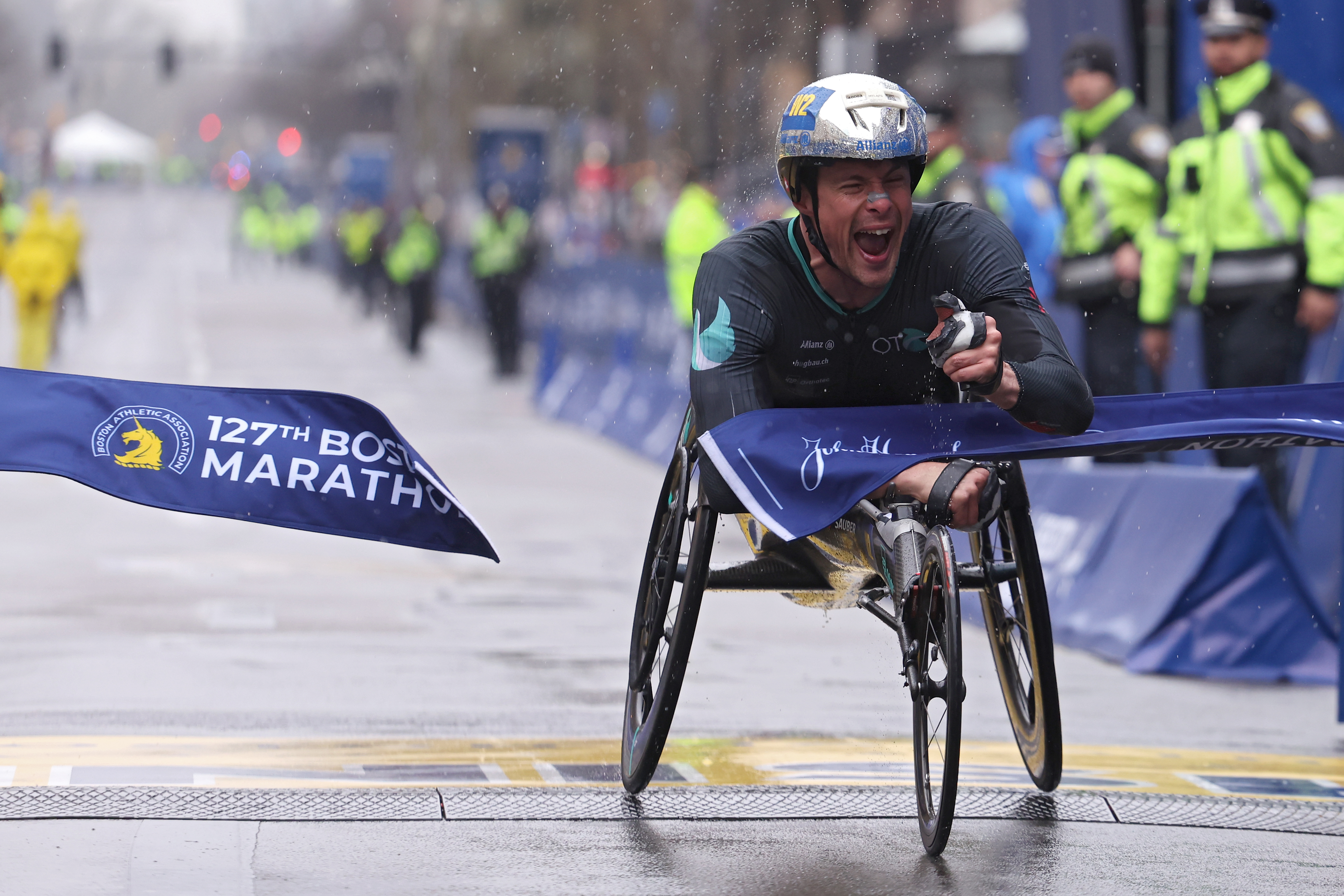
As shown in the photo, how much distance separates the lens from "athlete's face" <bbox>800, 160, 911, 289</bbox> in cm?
552

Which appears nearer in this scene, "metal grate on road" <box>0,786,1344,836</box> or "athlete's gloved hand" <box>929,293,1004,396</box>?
"athlete's gloved hand" <box>929,293,1004,396</box>

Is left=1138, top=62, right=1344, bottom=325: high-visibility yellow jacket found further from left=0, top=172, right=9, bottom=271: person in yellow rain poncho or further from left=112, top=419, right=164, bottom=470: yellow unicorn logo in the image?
left=0, top=172, right=9, bottom=271: person in yellow rain poncho

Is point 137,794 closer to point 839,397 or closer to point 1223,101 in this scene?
point 839,397

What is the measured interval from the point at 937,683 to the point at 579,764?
5.66 ft

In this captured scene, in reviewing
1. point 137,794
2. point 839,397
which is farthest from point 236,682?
point 839,397

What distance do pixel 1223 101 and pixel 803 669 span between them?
3166 millimetres

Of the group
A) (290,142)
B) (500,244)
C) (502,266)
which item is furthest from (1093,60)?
(290,142)

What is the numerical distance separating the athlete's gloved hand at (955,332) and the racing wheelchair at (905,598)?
339 millimetres

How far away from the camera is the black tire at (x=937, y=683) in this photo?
4938 mm

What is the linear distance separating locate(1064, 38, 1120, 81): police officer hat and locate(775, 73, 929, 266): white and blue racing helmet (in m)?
5.51

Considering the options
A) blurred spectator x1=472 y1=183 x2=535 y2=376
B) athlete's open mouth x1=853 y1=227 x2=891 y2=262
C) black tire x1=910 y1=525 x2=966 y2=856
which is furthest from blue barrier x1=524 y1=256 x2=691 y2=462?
black tire x1=910 y1=525 x2=966 y2=856

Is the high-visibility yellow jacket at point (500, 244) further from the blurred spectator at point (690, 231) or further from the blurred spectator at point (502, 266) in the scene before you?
the blurred spectator at point (690, 231)

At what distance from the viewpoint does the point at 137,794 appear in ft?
19.3

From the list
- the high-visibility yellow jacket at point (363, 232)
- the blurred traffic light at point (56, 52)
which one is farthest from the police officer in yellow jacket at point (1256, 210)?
the blurred traffic light at point (56, 52)
